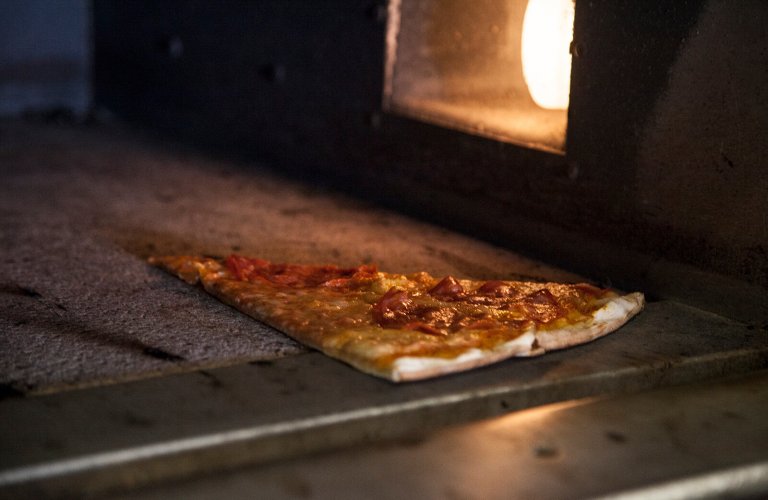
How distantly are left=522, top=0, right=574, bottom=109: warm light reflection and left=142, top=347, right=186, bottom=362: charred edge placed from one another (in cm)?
179

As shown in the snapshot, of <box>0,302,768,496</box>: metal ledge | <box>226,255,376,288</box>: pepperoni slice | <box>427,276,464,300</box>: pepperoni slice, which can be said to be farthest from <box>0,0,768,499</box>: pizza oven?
<box>427,276,464,300</box>: pepperoni slice

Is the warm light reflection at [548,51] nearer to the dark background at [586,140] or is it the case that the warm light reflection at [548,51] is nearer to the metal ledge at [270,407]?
the dark background at [586,140]

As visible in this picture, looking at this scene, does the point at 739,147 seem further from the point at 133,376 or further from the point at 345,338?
the point at 133,376

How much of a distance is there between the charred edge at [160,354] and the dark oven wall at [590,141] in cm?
163

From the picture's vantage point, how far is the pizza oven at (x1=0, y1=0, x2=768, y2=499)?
2.11 m

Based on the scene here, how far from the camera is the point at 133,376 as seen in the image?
2.43m

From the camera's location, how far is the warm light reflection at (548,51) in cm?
361

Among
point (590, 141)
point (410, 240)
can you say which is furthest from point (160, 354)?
point (590, 141)

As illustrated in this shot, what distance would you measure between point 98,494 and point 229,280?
1232 millimetres

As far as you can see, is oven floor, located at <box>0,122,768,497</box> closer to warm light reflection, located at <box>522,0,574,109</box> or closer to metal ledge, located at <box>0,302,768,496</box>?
metal ledge, located at <box>0,302,768,496</box>

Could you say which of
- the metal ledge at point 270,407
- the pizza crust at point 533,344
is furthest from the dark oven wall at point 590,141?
the metal ledge at point 270,407

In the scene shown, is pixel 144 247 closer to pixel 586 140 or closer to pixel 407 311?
pixel 407 311

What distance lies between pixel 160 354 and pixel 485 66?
2.05 m

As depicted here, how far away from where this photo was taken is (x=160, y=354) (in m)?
2.60
